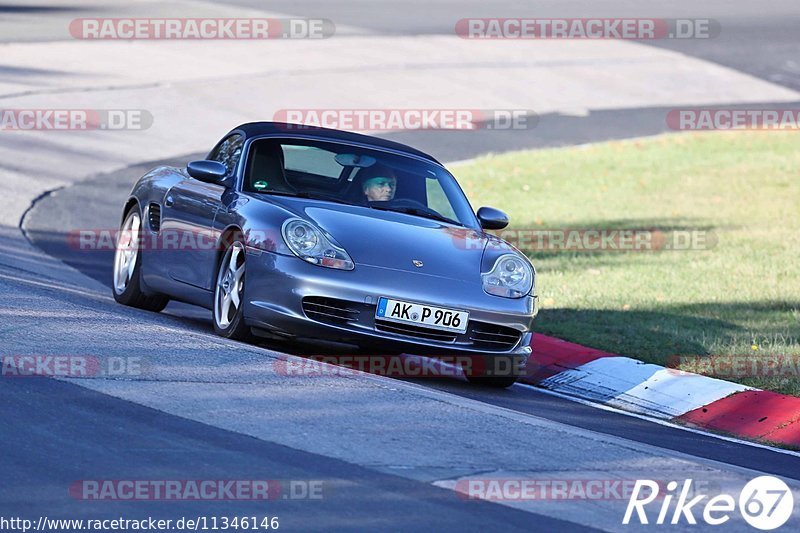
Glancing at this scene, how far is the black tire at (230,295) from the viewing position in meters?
8.82

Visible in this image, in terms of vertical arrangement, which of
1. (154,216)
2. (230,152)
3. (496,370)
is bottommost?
(496,370)

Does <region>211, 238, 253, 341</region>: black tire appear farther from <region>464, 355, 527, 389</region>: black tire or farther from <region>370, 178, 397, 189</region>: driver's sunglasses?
<region>464, 355, 527, 389</region>: black tire

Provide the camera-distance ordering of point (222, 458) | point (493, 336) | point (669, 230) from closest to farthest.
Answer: point (222, 458), point (493, 336), point (669, 230)

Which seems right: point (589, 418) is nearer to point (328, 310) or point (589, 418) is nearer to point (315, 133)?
point (328, 310)

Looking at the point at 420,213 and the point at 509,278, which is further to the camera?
the point at 420,213

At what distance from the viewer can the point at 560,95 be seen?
92.8 ft

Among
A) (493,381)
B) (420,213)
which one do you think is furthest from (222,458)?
(420,213)

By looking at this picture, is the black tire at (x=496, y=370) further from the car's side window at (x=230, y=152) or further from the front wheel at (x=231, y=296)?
the car's side window at (x=230, y=152)

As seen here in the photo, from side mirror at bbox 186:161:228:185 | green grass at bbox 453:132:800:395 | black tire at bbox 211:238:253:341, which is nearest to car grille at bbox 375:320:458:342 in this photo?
black tire at bbox 211:238:253:341

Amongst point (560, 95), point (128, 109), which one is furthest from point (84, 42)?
point (560, 95)

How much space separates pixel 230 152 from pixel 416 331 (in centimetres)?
235

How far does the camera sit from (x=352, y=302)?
8422 mm

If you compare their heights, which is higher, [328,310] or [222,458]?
[328,310]

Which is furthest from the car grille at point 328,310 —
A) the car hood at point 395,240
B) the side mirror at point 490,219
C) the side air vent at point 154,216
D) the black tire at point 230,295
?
the side air vent at point 154,216
